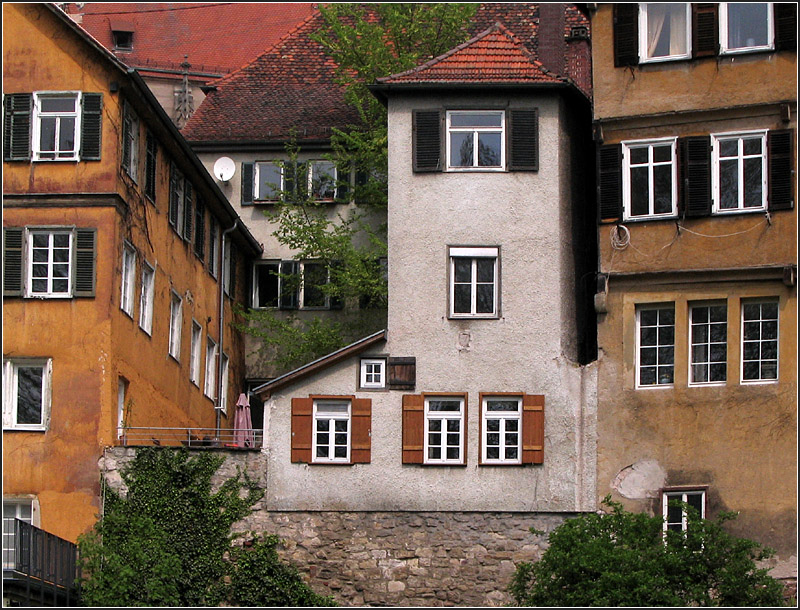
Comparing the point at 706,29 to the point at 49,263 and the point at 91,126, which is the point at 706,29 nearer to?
the point at 91,126

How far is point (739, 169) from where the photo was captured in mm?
40938

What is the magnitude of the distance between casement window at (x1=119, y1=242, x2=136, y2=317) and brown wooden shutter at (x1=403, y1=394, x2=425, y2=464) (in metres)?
6.53

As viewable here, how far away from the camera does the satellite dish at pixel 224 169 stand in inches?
2128

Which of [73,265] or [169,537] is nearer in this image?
[169,537]

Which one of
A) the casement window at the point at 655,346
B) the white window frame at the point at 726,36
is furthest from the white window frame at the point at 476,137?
the white window frame at the point at 726,36

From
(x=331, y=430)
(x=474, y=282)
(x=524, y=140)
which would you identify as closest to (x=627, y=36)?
(x=524, y=140)

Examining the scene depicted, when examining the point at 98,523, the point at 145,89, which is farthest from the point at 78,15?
the point at 98,523

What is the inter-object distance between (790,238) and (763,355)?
2557mm

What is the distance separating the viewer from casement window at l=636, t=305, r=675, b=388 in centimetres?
4053

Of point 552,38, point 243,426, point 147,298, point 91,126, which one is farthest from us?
point 552,38

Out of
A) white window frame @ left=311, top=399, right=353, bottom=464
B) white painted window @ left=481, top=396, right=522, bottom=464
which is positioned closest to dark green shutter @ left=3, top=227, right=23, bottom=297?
white window frame @ left=311, top=399, right=353, bottom=464

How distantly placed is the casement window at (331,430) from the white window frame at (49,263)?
553 cm

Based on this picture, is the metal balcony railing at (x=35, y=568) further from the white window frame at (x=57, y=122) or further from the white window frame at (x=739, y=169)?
the white window frame at (x=739, y=169)

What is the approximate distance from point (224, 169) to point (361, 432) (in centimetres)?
1498
